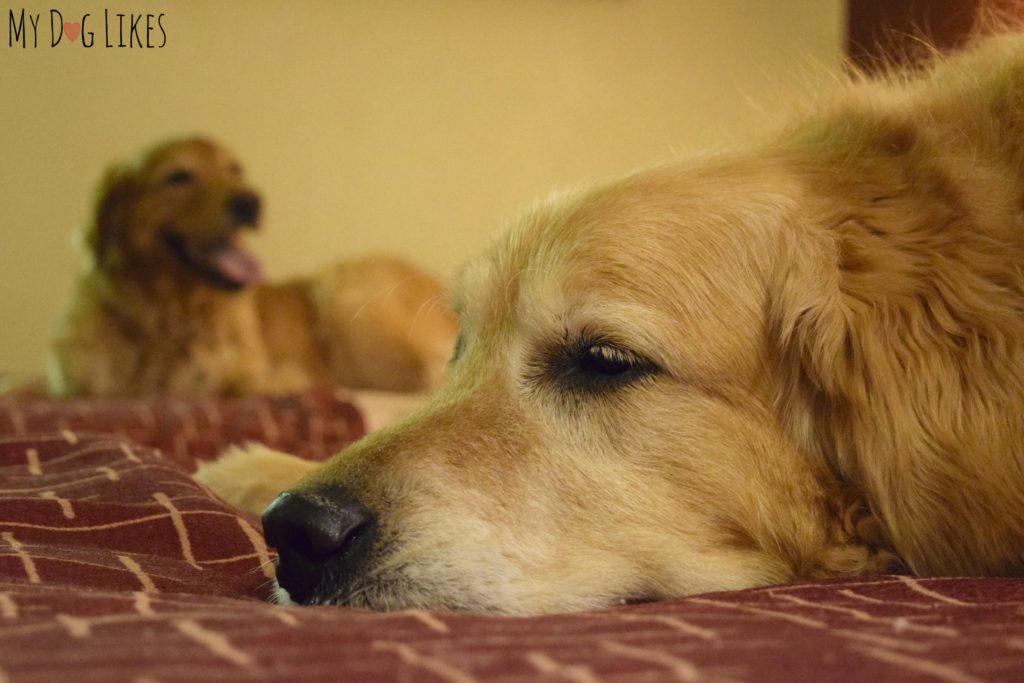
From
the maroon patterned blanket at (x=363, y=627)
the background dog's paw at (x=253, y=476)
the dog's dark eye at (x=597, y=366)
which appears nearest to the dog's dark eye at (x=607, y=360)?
the dog's dark eye at (x=597, y=366)

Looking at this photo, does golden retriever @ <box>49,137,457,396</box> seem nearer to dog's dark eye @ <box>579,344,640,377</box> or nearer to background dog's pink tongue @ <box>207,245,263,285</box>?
background dog's pink tongue @ <box>207,245,263,285</box>

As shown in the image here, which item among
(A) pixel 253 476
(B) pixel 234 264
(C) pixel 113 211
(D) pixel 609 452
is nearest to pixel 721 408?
(D) pixel 609 452

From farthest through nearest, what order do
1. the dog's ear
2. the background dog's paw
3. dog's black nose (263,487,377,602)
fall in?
1. the dog's ear
2. the background dog's paw
3. dog's black nose (263,487,377,602)

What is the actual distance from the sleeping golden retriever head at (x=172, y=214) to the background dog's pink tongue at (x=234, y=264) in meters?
0.01

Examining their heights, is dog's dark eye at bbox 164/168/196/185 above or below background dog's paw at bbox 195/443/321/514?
above

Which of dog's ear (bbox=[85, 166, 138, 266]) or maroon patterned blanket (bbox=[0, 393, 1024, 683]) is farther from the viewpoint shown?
dog's ear (bbox=[85, 166, 138, 266])

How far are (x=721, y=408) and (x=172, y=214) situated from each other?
385cm

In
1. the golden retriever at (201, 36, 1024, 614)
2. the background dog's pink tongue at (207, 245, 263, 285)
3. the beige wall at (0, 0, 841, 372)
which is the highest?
the beige wall at (0, 0, 841, 372)

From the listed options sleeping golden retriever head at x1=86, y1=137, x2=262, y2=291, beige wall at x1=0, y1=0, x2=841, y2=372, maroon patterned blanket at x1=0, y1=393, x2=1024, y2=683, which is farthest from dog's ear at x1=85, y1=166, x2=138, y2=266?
maroon patterned blanket at x1=0, y1=393, x2=1024, y2=683

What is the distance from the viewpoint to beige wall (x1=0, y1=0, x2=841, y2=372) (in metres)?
4.83

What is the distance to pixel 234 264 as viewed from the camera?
463 centimetres

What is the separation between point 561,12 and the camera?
5105 millimetres

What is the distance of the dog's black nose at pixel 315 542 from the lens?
1043 millimetres

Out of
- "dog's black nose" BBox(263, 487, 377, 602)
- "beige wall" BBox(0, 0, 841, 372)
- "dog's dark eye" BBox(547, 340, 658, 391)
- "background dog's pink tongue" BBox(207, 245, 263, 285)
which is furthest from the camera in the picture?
"beige wall" BBox(0, 0, 841, 372)
